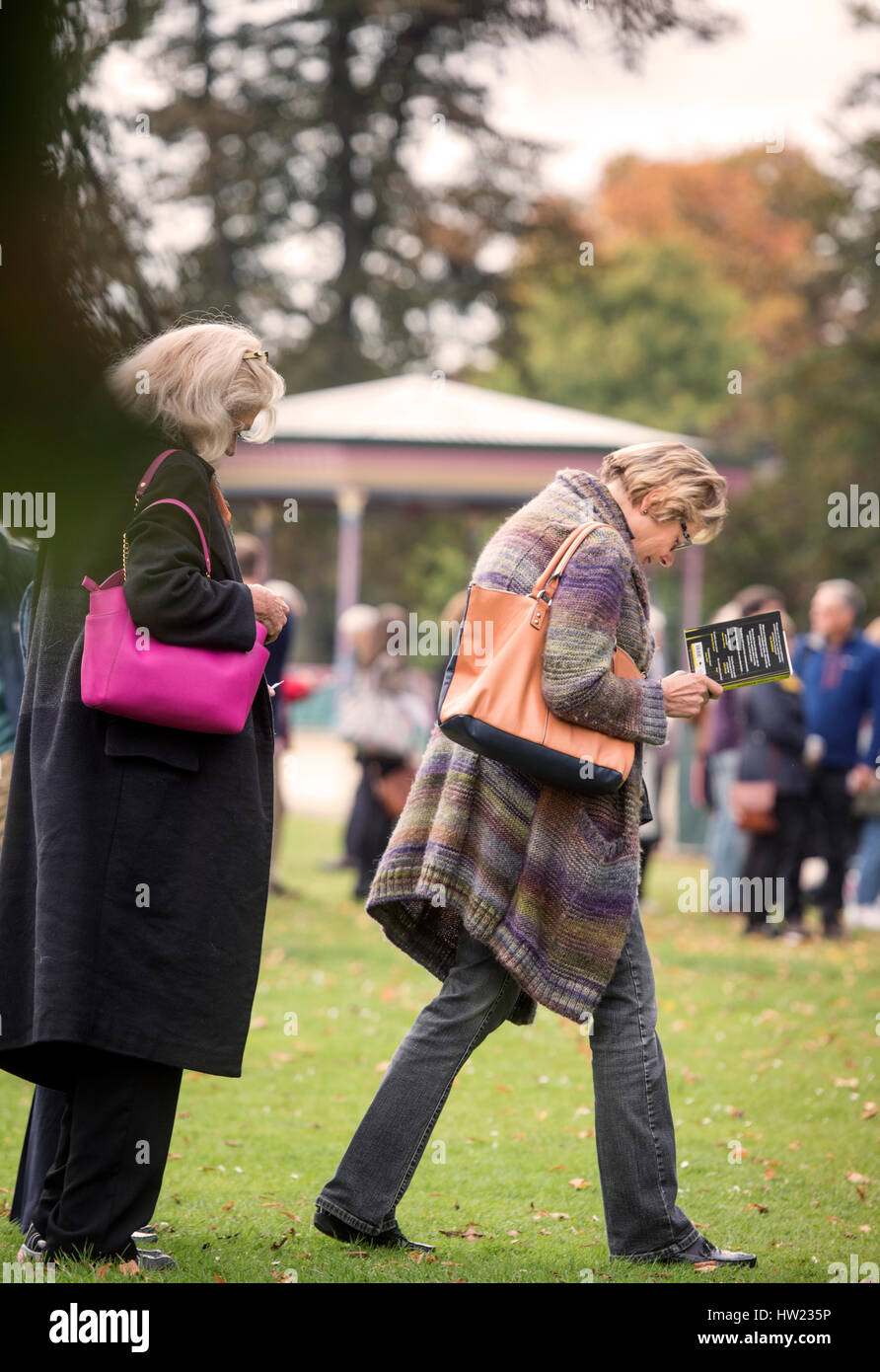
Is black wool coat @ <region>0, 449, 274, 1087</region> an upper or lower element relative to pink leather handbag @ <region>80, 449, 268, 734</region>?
lower

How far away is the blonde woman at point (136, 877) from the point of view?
3.12m

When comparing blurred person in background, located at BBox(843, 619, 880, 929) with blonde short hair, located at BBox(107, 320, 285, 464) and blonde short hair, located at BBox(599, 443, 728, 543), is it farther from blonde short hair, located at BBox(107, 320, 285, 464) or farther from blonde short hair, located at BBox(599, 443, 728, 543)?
blonde short hair, located at BBox(107, 320, 285, 464)

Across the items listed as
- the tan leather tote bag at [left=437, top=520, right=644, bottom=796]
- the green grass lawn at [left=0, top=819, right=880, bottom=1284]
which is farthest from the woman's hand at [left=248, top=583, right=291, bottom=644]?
the green grass lawn at [left=0, top=819, right=880, bottom=1284]

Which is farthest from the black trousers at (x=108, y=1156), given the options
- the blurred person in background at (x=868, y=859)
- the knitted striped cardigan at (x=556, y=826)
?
the blurred person in background at (x=868, y=859)

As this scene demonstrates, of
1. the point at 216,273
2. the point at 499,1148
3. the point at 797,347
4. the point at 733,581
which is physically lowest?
the point at 499,1148

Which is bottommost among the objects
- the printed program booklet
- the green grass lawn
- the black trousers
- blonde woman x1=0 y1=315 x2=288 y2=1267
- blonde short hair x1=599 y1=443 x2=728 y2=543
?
the green grass lawn

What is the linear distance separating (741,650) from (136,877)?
1616 millimetres

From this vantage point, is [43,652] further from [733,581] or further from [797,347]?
[797,347]

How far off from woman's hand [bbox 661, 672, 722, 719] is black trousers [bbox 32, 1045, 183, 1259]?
1.39 metres

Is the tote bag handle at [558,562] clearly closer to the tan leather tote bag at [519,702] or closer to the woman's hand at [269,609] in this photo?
the tan leather tote bag at [519,702]

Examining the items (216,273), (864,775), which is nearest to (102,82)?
(216,273)

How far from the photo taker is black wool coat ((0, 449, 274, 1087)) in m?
3.11
